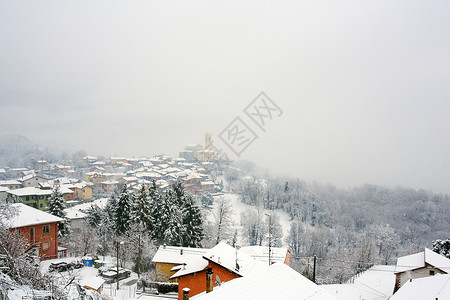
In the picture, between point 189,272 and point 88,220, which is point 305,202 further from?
point 189,272

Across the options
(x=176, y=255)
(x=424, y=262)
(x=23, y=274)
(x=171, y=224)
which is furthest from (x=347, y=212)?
(x=23, y=274)

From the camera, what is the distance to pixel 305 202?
88.8 meters

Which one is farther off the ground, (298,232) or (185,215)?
(185,215)

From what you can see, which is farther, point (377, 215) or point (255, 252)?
point (377, 215)

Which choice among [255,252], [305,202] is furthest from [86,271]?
[305,202]

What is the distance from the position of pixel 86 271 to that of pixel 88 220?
17.4 metres

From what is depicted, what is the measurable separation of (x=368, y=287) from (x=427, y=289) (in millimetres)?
17174

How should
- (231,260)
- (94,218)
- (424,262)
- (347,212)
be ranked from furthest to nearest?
(347,212)
(94,218)
(424,262)
(231,260)

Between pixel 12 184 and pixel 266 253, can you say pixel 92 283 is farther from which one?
pixel 12 184

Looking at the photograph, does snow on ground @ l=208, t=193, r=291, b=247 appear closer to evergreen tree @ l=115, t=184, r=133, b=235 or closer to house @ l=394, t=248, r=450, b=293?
evergreen tree @ l=115, t=184, r=133, b=235

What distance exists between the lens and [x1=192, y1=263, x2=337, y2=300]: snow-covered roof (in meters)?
7.58

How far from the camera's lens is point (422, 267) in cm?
2059

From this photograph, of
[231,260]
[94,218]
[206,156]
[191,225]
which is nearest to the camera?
[231,260]

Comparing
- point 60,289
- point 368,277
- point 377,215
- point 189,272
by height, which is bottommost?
point 377,215
